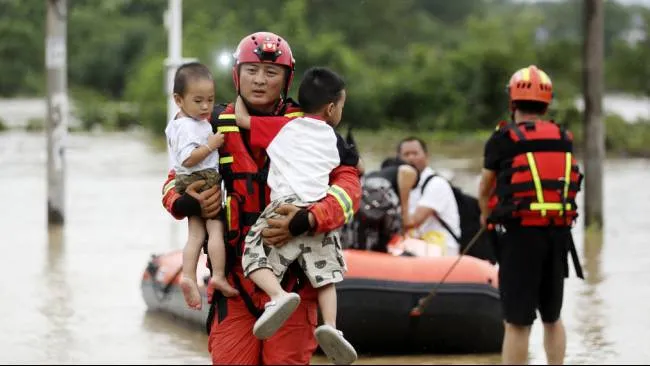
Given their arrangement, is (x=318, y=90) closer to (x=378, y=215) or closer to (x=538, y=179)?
(x=538, y=179)

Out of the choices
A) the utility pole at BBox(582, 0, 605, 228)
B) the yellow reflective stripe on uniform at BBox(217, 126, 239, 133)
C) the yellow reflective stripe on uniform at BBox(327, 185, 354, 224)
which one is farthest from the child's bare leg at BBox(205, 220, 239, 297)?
the utility pole at BBox(582, 0, 605, 228)

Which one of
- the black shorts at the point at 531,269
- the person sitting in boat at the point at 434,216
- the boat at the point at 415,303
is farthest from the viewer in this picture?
the person sitting in boat at the point at 434,216

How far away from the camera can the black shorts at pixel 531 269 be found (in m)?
8.22

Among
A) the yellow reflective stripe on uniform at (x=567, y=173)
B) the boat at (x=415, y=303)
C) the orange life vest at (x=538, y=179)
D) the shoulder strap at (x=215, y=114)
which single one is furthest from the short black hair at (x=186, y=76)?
the boat at (x=415, y=303)

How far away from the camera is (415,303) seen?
10289 millimetres

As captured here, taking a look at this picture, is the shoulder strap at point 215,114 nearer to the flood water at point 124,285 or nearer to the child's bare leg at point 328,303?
the child's bare leg at point 328,303

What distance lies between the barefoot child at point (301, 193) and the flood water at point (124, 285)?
4.45 metres

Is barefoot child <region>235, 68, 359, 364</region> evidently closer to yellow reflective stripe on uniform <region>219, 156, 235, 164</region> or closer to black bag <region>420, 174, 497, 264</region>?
yellow reflective stripe on uniform <region>219, 156, 235, 164</region>

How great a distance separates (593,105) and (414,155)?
5.74m

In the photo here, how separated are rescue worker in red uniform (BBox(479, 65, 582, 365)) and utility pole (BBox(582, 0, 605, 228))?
8920 mm

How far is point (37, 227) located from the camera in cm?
1917

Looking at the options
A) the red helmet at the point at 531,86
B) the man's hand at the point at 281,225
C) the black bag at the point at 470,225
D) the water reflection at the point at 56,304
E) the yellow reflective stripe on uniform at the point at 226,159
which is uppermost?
the red helmet at the point at 531,86

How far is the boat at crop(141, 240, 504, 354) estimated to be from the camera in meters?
10.3

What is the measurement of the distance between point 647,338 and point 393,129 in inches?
1325
